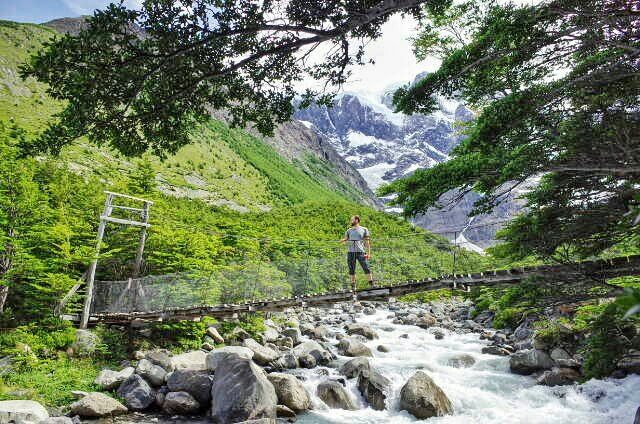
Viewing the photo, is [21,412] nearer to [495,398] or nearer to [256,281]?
[256,281]

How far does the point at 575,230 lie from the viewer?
7219 mm

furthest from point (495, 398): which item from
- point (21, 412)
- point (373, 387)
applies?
point (21, 412)

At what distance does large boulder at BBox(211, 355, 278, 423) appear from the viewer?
24.4ft

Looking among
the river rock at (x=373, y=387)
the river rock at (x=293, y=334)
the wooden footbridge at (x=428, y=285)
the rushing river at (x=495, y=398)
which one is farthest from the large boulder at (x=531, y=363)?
the river rock at (x=293, y=334)

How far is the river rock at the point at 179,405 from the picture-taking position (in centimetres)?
798

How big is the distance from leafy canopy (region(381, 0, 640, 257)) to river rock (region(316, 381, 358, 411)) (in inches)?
185

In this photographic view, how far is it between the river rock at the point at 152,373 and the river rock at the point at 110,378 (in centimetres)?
29

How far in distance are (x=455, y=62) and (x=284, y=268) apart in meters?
7.48

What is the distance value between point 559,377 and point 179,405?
866 cm

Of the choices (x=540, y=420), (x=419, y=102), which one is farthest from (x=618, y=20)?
(x=540, y=420)

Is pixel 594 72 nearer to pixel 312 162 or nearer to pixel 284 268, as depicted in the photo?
pixel 284 268

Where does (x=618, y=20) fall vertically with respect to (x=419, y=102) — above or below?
above

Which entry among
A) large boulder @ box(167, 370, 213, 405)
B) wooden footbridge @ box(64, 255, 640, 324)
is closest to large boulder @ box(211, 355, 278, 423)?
large boulder @ box(167, 370, 213, 405)

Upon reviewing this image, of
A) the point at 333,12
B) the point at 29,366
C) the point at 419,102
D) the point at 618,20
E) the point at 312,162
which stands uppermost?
the point at 312,162
